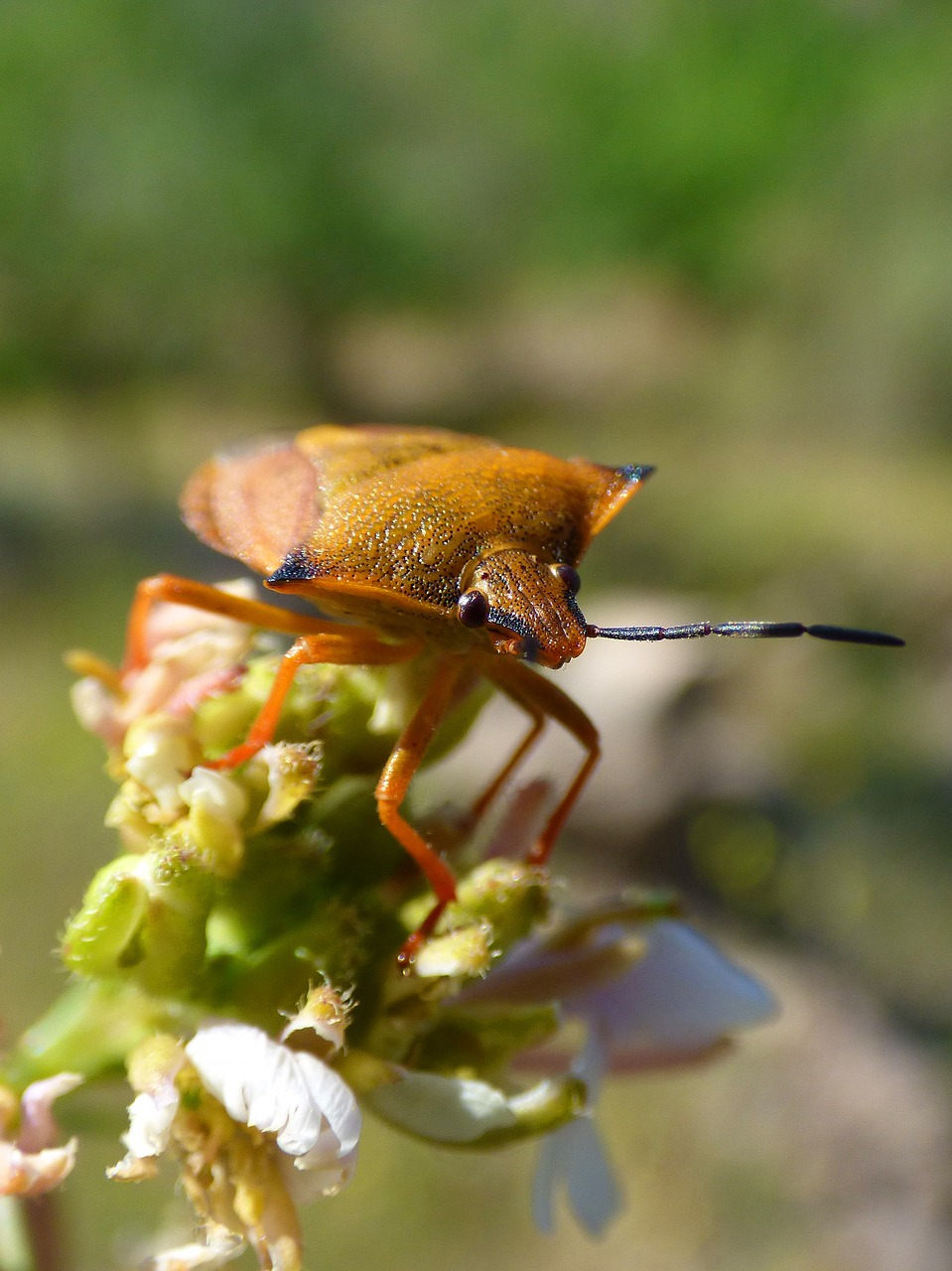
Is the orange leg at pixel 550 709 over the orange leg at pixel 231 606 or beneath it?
beneath

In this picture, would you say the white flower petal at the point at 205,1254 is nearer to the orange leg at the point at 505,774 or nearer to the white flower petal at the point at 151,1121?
the white flower petal at the point at 151,1121

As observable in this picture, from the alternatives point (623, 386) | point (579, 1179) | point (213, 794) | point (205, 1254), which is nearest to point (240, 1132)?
point (205, 1254)

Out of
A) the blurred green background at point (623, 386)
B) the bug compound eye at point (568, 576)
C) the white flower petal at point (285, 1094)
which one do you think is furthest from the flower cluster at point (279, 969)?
the blurred green background at point (623, 386)

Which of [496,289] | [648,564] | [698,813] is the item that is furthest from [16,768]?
[496,289]

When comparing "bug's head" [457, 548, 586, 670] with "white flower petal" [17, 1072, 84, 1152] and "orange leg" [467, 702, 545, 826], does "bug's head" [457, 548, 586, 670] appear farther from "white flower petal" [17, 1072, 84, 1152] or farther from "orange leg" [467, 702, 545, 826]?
"white flower petal" [17, 1072, 84, 1152]

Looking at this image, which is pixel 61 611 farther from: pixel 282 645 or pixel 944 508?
pixel 944 508
